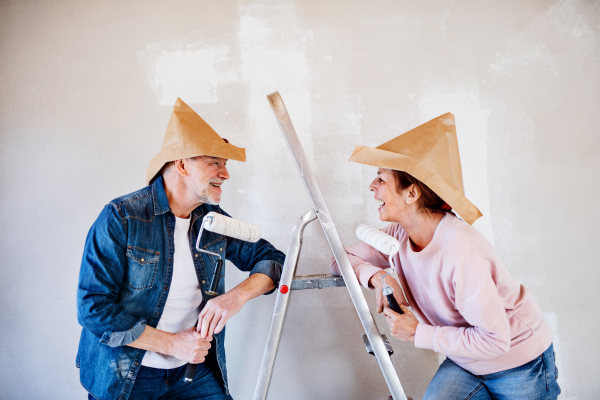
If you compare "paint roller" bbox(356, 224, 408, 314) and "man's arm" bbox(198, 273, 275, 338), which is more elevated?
"paint roller" bbox(356, 224, 408, 314)

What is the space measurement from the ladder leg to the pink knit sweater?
23 cm

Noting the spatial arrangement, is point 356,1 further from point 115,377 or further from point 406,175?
point 115,377

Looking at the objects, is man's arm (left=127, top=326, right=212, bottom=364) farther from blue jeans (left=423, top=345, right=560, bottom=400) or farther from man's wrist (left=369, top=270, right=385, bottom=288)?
blue jeans (left=423, top=345, right=560, bottom=400)

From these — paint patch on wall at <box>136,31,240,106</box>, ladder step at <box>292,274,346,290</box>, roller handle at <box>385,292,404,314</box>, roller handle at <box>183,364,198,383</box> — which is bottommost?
roller handle at <box>183,364,198,383</box>

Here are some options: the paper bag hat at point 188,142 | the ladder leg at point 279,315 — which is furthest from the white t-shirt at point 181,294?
the ladder leg at point 279,315

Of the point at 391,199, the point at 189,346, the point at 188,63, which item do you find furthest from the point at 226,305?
the point at 188,63

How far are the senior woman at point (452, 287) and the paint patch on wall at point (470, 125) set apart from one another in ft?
1.91

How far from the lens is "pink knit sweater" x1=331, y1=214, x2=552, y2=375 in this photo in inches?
43.7

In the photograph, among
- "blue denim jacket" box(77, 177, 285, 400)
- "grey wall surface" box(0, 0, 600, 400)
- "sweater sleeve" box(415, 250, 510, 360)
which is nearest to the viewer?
"sweater sleeve" box(415, 250, 510, 360)

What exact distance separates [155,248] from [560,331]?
1.80 m

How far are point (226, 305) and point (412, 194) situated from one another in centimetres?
70

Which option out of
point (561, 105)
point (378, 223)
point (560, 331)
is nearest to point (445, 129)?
point (378, 223)

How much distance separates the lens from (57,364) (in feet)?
5.93

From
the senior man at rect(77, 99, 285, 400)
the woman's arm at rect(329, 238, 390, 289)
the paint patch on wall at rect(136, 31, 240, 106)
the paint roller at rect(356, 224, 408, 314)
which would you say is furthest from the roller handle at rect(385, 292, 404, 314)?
the paint patch on wall at rect(136, 31, 240, 106)
